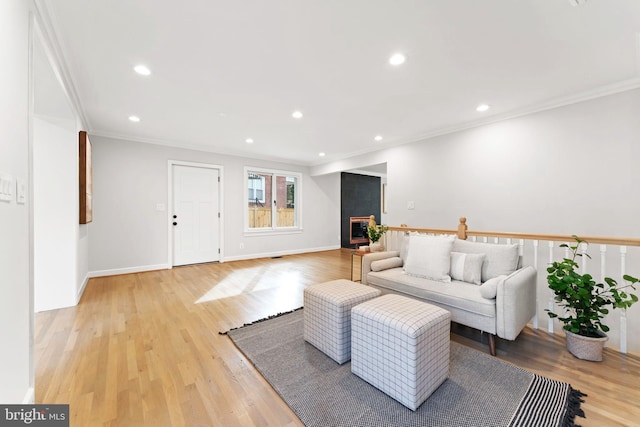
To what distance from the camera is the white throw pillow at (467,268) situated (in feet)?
7.83

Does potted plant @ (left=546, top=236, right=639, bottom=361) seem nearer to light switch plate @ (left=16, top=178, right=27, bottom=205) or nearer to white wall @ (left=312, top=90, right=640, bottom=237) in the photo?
white wall @ (left=312, top=90, right=640, bottom=237)

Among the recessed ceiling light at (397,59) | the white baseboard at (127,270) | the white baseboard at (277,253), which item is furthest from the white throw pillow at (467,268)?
the white baseboard at (127,270)

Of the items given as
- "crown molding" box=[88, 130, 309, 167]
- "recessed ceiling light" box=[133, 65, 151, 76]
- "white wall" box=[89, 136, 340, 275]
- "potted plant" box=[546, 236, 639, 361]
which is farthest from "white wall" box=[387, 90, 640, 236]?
"recessed ceiling light" box=[133, 65, 151, 76]

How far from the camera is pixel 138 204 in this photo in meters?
4.47

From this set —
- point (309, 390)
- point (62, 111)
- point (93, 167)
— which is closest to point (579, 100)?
point (309, 390)

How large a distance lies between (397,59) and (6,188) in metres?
2.58

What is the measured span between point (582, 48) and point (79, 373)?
4415mm

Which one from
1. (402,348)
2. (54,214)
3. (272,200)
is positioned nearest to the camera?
(402,348)

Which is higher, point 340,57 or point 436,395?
point 340,57

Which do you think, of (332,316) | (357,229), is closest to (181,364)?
(332,316)

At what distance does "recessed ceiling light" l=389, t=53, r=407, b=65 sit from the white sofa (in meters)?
1.71

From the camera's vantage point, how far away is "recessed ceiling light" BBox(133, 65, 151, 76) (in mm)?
2281

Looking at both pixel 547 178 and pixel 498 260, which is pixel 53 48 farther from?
pixel 547 178

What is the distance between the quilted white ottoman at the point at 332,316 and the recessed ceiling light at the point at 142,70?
246cm
